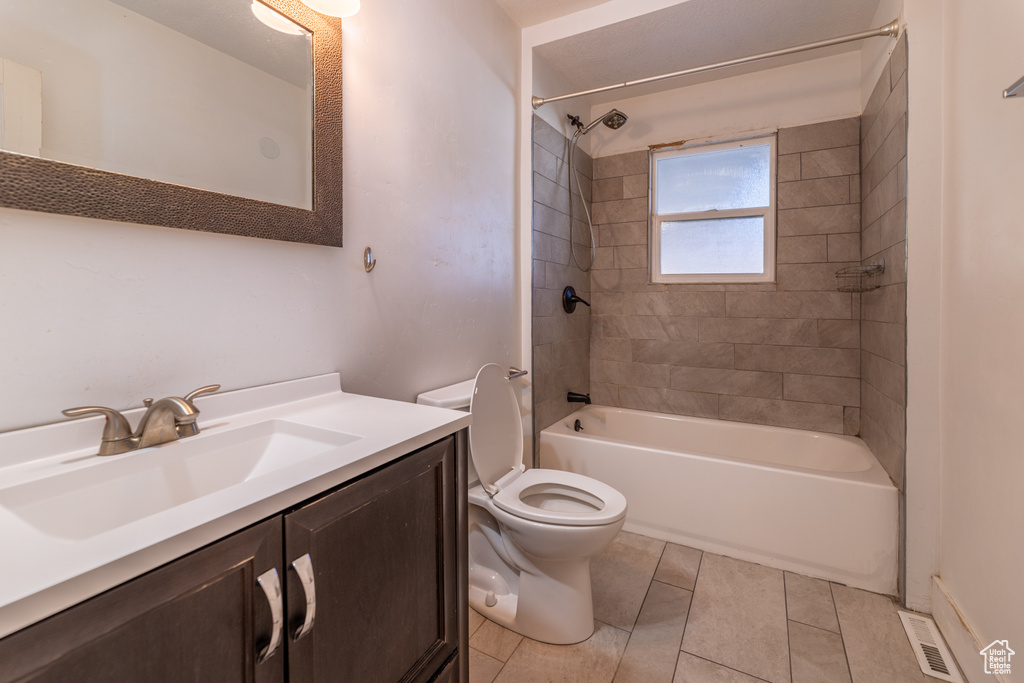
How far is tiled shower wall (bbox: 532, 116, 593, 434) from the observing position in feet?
7.94

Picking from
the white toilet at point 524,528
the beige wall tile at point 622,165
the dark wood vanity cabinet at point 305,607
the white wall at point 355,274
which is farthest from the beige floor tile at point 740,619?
the beige wall tile at point 622,165

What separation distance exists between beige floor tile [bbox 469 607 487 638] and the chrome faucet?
4.01 ft

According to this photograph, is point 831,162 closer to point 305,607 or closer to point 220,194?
point 220,194

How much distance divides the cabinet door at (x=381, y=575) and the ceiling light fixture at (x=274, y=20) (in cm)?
118

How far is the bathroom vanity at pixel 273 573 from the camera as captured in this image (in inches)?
18.4

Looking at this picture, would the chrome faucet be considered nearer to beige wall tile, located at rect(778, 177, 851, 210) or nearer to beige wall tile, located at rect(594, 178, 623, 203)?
beige wall tile, located at rect(594, 178, 623, 203)

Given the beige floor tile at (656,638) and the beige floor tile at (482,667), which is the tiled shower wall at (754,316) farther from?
the beige floor tile at (482,667)

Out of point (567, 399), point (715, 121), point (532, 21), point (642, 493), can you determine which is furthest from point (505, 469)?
point (715, 121)

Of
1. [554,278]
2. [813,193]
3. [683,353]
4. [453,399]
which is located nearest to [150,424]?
[453,399]

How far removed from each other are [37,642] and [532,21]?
9.04 ft

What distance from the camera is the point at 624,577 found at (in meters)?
1.90

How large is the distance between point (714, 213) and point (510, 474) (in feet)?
6.95

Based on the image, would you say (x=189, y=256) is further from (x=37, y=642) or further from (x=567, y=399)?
(x=567, y=399)

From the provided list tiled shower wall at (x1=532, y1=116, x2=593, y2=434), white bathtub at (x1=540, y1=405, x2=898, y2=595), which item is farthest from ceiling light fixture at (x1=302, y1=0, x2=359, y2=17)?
white bathtub at (x1=540, y1=405, x2=898, y2=595)
